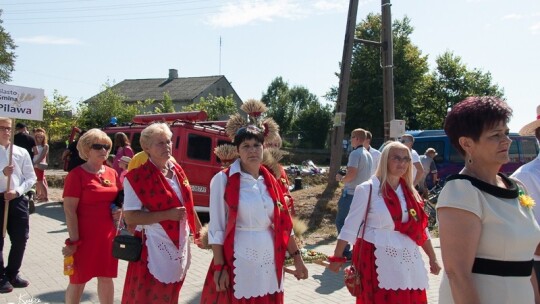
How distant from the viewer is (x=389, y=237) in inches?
159

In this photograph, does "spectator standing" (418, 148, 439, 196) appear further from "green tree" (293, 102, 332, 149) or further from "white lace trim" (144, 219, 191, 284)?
"green tree" (293, 102, 332, 149)

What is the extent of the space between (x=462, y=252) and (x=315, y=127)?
50.9m

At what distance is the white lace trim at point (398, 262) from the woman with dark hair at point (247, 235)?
64 cm

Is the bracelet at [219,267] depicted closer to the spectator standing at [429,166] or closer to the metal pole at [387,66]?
the metal pole at [387,66]

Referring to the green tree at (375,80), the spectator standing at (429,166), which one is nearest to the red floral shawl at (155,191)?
the spectator standing at (429,166)

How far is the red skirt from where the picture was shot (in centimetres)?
390

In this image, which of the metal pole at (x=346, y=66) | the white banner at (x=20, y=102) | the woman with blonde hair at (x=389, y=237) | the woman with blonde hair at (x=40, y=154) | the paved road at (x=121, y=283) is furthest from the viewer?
the metal pole at (x=346, y=66)

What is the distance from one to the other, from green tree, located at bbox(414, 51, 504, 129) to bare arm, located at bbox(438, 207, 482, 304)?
45.6 m

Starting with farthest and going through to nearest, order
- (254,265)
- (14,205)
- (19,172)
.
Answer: (19,172) < (14,205) < (254,265)

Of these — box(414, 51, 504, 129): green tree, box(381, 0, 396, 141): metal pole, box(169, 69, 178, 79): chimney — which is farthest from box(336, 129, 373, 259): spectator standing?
box(169, 69, 178, 79): chimney

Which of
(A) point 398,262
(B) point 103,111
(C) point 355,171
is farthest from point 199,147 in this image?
(B) point 103,111

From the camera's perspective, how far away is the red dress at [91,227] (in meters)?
4.46

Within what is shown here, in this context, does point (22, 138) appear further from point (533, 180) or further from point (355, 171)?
point (533, 180)

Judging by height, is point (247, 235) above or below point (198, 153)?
below
